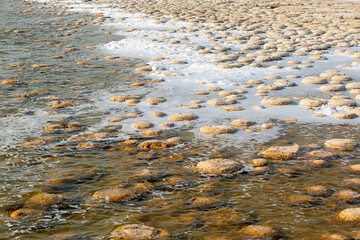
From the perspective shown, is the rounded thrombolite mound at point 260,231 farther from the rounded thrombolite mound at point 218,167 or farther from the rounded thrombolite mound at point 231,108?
the rounded thrombolite mound at point 231,108

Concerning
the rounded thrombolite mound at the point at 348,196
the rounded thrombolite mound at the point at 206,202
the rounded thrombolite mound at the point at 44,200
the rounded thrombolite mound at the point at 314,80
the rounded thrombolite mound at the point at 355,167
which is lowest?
the rounded thrombolite mound at the point at 314,80

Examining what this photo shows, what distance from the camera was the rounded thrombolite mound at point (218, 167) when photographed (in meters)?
3.48

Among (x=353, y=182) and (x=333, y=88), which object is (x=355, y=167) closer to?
(x=353, y=182)

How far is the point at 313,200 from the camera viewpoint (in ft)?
9.85

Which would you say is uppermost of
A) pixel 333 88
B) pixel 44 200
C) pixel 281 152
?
pixel 44 200

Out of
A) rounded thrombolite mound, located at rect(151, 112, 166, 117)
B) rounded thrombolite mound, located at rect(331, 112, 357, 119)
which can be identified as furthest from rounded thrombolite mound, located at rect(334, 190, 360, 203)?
rounded thrombolite mound, located at rect(151, 112, 166, 117)

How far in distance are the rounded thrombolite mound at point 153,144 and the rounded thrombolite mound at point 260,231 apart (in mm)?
1540

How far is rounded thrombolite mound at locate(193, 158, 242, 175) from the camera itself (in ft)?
11.4

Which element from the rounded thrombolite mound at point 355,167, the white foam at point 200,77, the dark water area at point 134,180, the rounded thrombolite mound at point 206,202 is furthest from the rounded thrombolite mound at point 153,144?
Result: the rounded thrombolite mound at point 355,167

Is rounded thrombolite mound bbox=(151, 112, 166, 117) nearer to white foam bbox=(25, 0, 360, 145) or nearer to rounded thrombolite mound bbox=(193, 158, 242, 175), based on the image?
white foam bbox=(25, 0, 360, 145)

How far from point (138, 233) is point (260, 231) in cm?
69

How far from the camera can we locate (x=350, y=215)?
107 inches

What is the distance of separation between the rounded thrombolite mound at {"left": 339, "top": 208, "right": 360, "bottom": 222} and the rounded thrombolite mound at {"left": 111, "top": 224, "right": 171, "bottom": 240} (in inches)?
41.2

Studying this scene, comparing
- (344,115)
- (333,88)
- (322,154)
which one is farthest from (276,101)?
(322,154)
